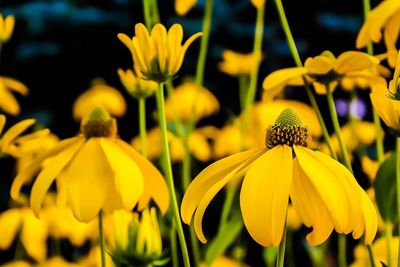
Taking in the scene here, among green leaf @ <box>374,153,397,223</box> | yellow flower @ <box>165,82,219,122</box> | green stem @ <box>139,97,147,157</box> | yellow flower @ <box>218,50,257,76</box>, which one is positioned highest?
yellow flower @ <box>218,50,257,76</box>

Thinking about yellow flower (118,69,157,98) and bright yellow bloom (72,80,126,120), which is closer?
yellow flower (118,69,157,98)

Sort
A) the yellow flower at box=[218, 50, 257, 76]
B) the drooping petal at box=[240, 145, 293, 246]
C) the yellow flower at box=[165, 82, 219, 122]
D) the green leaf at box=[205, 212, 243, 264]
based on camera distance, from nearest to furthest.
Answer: the drooping petal at box=[240, 145, 293, 246], the green leaf at box=[205, 212, 243, 264], the yellow flower at box=[218, 50, 257, 76], the yellow flower at box=[165, 82, 219, 122]

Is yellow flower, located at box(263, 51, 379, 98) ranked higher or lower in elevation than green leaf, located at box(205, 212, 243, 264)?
higher

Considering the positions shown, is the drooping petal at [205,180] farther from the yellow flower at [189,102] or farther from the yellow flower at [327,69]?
Answer: the yellow flower at [189,102]

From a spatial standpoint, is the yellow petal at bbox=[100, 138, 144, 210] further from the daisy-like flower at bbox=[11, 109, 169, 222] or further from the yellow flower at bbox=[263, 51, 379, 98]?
the yellow flower at bbox=[263, 51, 379, 98]

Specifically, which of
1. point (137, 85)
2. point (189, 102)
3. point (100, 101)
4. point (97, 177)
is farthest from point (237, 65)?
point (97, 177)

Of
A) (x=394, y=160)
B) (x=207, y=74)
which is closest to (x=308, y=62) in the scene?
(x=394, y=160)

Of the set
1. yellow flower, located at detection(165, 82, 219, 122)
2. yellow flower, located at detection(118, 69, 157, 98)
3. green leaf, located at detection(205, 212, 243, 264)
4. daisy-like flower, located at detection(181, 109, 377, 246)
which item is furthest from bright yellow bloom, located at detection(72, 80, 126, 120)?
daisy-like flower, located at detection(181, 109, 377, 246)

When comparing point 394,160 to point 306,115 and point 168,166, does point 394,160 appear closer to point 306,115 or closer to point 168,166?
point 168,166

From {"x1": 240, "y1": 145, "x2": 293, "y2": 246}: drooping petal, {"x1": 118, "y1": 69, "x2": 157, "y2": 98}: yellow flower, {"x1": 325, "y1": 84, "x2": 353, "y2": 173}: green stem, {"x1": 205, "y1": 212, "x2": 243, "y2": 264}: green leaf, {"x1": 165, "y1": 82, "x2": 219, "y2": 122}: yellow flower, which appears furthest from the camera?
{"x1": 165, "y1": 82, "x2": 219, "y2": 122}: yellow flower
